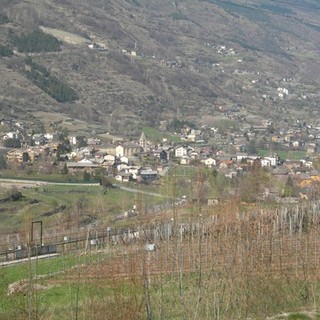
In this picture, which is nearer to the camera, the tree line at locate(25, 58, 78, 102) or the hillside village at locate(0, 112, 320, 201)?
the hillside village at locate(0, 112, 320, 201)

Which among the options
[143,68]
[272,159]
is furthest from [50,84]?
[272,159]

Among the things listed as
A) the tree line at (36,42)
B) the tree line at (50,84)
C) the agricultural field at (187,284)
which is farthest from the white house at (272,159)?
the tree line at (36,42)

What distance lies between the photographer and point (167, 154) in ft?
224

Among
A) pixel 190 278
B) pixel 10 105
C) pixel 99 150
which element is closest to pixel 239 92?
pixel 10 105

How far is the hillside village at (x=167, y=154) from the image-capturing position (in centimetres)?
5431

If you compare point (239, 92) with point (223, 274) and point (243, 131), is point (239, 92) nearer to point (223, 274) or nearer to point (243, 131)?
point (243, 131)

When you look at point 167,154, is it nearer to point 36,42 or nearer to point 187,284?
point 36,42

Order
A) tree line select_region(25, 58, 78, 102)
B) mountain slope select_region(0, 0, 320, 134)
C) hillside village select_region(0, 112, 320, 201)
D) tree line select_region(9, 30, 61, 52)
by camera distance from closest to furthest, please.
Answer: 1. hillside village select_region(0, 112, 320, 201)
2. mountain slope select_region(0, 0, 320, 134)
3. tree line select_region(25, 58, 78, 102)
4. tree line select_region(9, 30, 61, 52)

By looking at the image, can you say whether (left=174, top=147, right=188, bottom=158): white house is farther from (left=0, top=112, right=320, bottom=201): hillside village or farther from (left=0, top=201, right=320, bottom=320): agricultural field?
(left=0, top=201, right=320, bottom=320): agricultural field

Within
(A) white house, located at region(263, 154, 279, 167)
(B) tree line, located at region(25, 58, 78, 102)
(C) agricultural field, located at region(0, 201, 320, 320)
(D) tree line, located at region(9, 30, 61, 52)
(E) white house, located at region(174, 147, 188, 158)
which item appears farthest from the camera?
(D) tree line, located at region(9, 30, 61, 52)

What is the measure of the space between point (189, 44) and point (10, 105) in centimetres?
7904

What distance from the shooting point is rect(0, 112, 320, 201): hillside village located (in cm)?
5431

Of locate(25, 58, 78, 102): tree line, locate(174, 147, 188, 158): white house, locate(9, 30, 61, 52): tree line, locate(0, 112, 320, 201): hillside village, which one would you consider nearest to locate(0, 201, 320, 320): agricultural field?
locate(0, 112, 320, 201): hillside village

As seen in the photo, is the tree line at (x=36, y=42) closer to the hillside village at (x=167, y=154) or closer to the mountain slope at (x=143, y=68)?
the mountain slope at (x=143, y=68)
